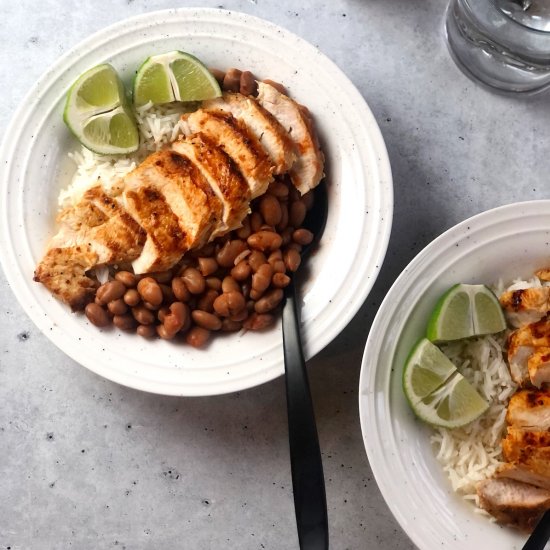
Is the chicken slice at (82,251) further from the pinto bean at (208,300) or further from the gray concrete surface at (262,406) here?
the gray concrete surface at (262,406)

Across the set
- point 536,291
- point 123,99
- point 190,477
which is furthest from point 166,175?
point 536,291

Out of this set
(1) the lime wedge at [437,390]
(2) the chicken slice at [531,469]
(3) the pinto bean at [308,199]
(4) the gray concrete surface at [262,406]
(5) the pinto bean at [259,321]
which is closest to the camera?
(2) the chicken slice at [531,469]

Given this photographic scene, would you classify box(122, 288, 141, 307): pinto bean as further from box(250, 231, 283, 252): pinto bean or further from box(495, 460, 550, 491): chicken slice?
box(495, 460, 550, 491): chicken slice

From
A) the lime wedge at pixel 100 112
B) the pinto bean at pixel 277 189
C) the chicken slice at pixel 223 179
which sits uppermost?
the lime wedge at pixel 100 112

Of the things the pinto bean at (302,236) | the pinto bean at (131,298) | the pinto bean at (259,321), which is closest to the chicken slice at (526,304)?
the pinto bean at (302,236)

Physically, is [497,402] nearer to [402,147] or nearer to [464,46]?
[402,147]

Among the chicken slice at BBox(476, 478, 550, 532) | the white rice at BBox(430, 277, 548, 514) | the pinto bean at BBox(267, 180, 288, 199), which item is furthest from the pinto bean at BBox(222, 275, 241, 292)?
the chicken slice at BBox(476, 478, 550, 532)

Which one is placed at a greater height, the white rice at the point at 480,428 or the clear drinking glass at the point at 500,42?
the clear drinking glass at the point at 500,42
